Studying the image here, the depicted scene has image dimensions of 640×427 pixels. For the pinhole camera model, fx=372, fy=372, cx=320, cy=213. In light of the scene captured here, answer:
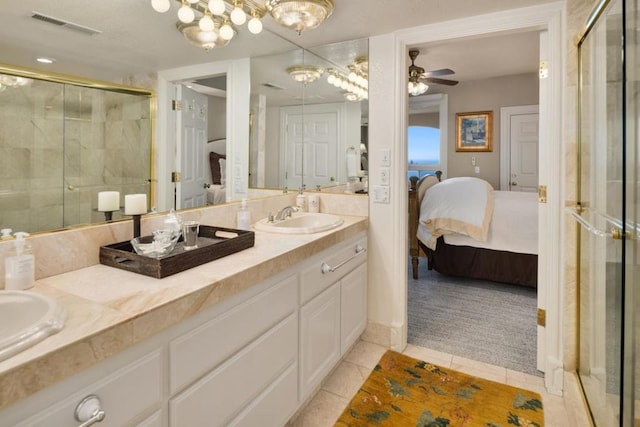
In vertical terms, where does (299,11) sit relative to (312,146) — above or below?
above

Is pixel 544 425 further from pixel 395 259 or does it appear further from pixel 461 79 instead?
pixel 461 79

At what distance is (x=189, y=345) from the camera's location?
112 cm

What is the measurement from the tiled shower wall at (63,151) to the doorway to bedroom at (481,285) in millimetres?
1965

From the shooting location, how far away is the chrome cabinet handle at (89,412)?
2.69 ft

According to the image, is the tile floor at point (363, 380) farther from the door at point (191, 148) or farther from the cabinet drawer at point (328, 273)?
the door at point (191, 148)

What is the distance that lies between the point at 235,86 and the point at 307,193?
963mm

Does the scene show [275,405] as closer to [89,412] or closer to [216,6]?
[89,412]

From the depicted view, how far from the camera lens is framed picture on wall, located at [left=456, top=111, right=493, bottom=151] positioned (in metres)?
5.57

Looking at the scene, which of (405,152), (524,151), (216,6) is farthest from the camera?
(524,151)

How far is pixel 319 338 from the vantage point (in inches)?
75.0

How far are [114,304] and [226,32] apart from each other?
157cm

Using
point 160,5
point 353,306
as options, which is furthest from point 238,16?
point 353,306

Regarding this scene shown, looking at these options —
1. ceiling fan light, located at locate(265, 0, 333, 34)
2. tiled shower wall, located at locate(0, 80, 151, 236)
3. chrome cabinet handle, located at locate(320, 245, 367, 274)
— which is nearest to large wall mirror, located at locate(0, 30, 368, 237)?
tiled shower wall, located at locate(0, 80, 151, 236)

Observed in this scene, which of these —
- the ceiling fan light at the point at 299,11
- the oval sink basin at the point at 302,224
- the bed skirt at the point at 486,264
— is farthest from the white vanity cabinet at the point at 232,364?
the bed skirt at the point at 486,264
